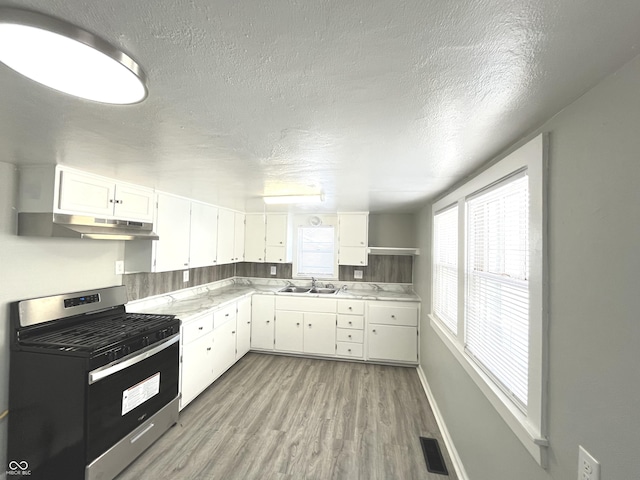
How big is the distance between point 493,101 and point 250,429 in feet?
9.45

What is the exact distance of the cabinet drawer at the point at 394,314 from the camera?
3.60 m

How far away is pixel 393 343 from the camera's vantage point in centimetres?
362

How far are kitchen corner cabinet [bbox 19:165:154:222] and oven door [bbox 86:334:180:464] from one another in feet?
3.69

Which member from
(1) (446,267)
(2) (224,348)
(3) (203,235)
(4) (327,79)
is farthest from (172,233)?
(1) (446,267)

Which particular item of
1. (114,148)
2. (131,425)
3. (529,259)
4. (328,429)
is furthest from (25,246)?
(529,259)

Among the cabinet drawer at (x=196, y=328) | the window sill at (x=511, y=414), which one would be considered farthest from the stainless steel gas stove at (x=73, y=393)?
the window sill at (x=511, y=414)

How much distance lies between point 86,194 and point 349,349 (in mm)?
3396

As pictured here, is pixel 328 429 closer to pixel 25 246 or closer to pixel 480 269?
pixel 480 269

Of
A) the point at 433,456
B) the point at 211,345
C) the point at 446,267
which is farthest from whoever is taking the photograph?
the point at 211,345

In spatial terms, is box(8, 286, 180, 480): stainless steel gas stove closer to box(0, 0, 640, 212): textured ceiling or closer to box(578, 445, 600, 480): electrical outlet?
box(0, 0, 640, 212): textured ceiling

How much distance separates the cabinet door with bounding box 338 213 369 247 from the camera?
13.4ft

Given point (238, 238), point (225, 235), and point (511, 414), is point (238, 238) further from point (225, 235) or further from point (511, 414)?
point (511, 414)

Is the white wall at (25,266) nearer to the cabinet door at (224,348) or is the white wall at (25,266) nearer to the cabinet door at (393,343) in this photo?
the cabinet door at (224,348)

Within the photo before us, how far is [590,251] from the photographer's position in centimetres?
→ 83
